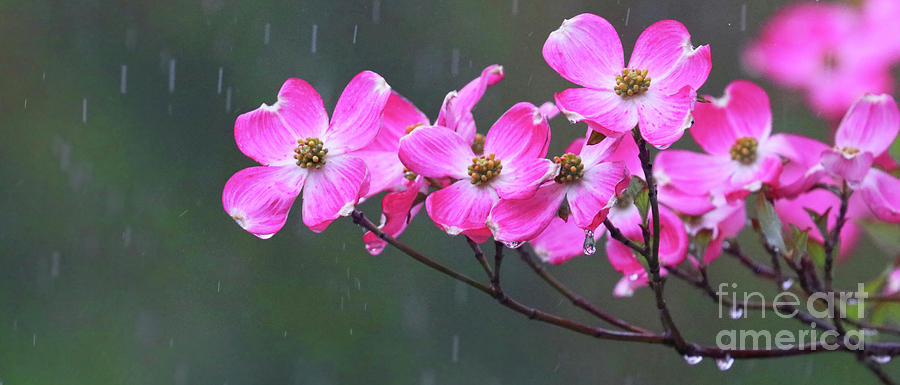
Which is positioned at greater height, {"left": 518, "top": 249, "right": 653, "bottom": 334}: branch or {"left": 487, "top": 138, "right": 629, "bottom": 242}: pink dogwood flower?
{"left": 487, "top": 138, "right": 629, "bottom": 242}: pink dogwood flower

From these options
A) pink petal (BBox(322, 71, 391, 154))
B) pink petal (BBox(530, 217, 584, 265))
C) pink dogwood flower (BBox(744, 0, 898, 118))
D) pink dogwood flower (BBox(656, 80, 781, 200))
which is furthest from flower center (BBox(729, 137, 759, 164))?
pink dogwood flower (BBox(744, 0, 898, 118))

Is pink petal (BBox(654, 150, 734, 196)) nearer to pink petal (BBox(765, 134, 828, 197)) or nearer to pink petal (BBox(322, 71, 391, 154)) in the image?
pink petal (BBox(765, 134, 828, 197))

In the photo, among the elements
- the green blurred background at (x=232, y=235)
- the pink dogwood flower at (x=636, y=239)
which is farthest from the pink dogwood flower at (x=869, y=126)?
the green blurred background at (x=232, y=235)

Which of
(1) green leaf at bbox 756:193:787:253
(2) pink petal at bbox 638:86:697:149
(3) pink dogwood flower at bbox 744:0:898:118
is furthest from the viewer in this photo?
(3) pink dogwood flower at bbox 744:0:898:118

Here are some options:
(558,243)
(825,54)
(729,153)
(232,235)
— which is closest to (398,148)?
(558,243)

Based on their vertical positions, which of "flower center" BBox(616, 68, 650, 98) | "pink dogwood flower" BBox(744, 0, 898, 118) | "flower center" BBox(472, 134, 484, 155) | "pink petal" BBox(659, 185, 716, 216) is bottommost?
"pink dogwood flower" BBox(744, 0, 898, 118)

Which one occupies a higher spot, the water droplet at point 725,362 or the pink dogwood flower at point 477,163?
the pink dogwood flower at point 477,163

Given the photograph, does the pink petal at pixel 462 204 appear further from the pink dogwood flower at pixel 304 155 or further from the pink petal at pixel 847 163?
the pink petal at pixel 847 163
